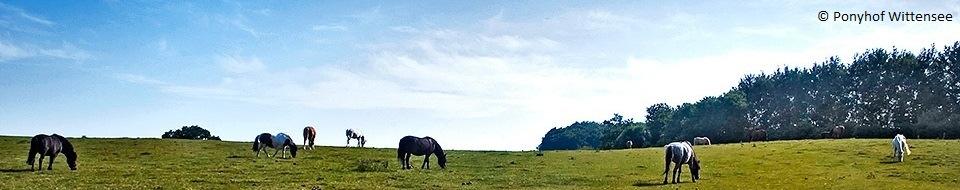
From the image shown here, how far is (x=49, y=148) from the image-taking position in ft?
97.3

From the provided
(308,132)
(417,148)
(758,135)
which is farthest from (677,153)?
(758,135)

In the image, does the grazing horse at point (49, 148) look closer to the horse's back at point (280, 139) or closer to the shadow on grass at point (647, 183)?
the horse's back at point (280, 139)

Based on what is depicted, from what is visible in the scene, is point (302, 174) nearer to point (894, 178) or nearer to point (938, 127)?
point (894, 178)

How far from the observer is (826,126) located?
331ft

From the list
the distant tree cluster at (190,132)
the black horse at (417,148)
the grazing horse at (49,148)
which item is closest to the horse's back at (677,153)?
the black horse at (417,148)

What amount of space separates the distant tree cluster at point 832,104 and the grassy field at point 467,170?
4489 cm

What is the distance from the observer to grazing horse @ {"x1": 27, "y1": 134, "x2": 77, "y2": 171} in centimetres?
2891

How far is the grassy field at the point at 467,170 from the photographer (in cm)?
2677

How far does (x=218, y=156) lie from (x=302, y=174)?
13177mm

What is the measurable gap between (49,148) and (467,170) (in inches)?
675

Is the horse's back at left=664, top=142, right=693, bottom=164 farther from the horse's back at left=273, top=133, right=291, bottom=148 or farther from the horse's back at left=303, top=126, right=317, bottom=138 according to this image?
the horse's back at left=303, top=126, right=317, bottom=138

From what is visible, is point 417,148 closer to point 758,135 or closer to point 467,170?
point 467,170

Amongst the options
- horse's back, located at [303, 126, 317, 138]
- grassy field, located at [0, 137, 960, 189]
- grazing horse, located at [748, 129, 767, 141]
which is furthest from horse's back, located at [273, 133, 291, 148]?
grazing horse, located at [748, 129, 767, 141]

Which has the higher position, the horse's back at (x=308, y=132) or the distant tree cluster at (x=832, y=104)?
the distant tree cluster at (x=832, y=104)
